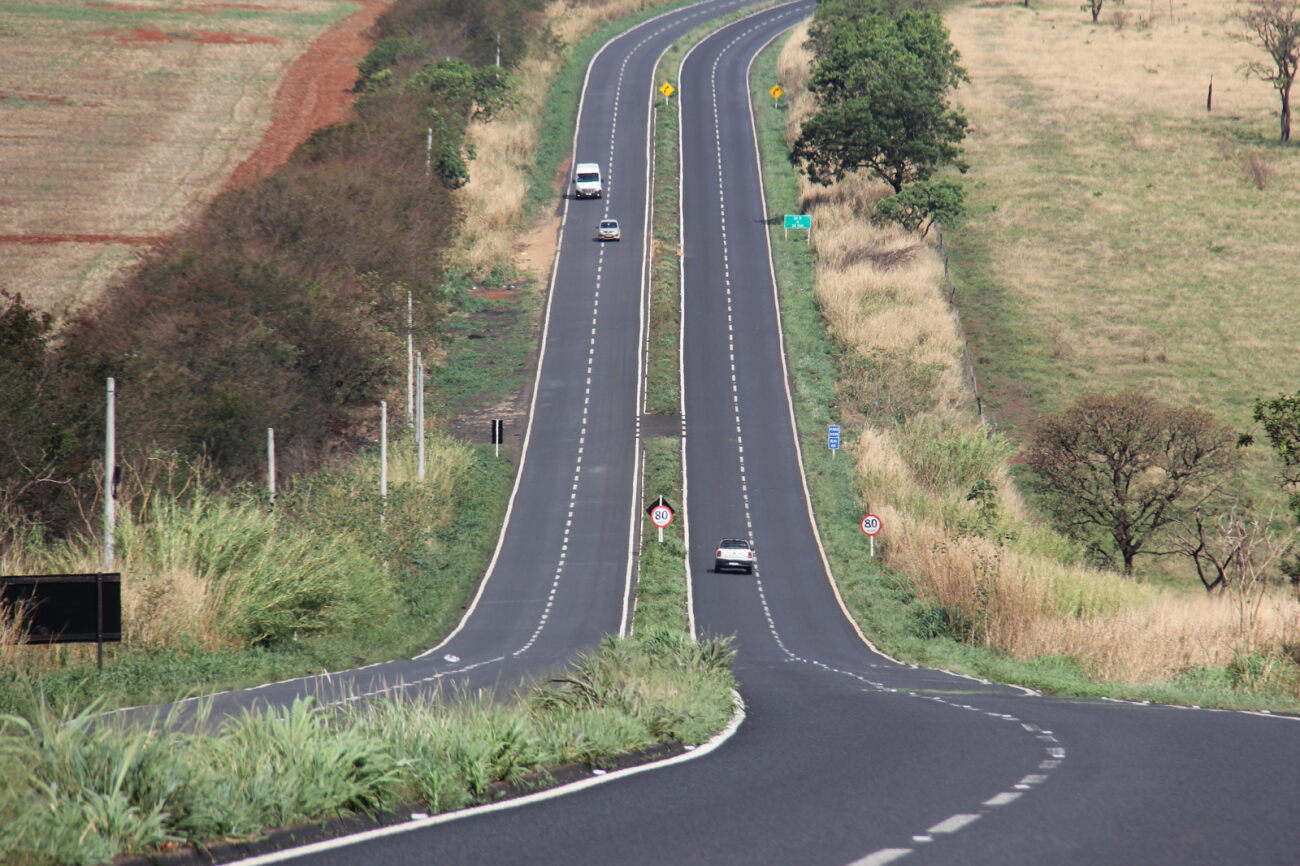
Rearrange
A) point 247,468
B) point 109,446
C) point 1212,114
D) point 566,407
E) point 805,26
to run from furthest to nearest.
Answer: point 805,26 < point 1212,114 < point 566,407 < point 247,468 < point 109,446

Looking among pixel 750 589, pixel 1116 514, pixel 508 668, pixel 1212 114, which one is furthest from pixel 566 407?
pixel 1212 114

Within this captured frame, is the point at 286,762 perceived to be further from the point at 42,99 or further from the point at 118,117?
the point at 42,99

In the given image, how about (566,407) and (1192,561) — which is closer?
(1192,561)

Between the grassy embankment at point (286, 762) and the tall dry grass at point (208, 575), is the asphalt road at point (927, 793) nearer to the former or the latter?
the grassy embankment at point (286, 762)

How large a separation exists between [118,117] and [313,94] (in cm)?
1377

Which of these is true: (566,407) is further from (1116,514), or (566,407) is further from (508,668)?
(508,668)

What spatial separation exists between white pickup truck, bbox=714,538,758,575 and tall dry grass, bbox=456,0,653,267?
3708cm

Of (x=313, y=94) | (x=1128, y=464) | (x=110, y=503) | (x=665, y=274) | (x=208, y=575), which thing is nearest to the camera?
(x=208, y=575)

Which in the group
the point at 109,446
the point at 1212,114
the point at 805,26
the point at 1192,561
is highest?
the point at 805,26

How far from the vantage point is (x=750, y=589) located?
5047 cm

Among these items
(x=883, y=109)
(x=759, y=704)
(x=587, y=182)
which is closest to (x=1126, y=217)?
(x=883, y=109)

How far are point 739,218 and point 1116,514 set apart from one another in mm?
44747

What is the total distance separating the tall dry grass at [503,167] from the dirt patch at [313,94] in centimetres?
1025

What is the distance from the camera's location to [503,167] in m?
95.7
